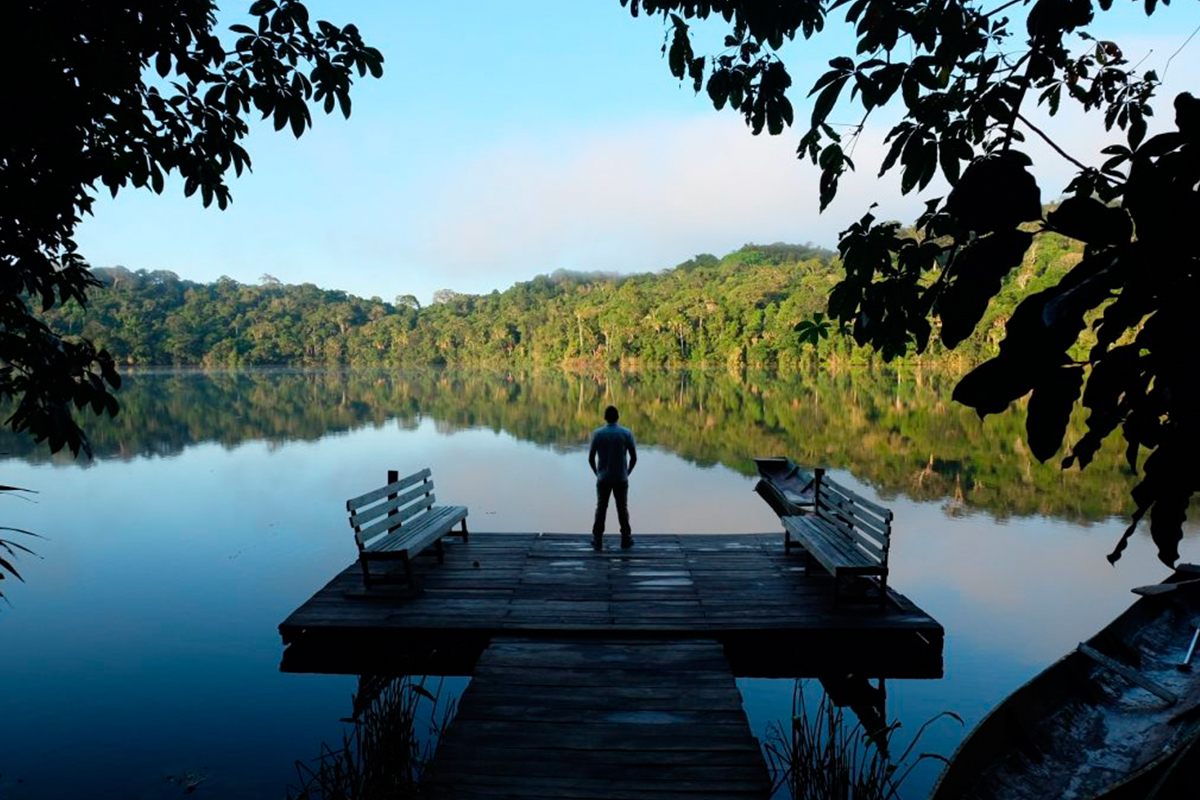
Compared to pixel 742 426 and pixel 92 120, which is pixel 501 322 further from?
pixel 92 120

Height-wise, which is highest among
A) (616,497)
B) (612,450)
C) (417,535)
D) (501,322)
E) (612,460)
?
(501,322)

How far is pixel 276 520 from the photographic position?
1762cm

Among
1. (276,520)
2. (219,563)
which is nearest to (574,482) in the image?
(276,520)

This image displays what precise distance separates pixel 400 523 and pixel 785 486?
27.2 ft

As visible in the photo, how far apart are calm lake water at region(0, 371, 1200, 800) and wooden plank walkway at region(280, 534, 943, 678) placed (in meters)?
1.16

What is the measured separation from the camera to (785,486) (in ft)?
47.3

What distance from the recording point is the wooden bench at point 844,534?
7.11 meters

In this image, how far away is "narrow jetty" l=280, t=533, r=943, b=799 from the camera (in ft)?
14.7

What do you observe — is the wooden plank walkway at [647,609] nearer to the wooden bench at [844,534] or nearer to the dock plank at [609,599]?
the dock plank at [609,599]

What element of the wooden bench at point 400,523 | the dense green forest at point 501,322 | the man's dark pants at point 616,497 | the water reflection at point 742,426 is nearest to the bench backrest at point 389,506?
the wooden bench at point 400,523

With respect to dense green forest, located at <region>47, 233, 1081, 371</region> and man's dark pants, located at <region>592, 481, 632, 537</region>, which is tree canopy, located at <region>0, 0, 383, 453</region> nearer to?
man's dark pants, located at <region>592, 481, 632, 537</region>

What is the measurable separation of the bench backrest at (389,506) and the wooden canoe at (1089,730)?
19.4 ft

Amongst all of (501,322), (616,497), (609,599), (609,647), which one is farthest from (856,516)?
(501,322)

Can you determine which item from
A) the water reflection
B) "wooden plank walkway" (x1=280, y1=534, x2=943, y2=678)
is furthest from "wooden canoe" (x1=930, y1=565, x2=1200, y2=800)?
the water reflection
